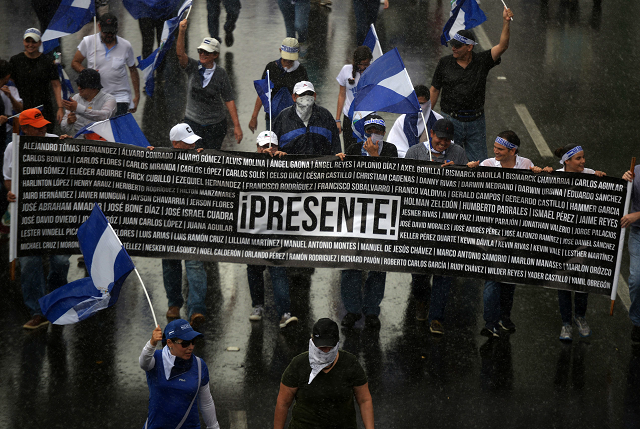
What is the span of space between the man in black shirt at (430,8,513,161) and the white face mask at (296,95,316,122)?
2.01 metres

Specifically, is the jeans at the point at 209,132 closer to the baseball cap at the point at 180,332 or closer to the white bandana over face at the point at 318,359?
the baseball cap at the point at 180,332

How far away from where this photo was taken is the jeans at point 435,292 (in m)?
8.57

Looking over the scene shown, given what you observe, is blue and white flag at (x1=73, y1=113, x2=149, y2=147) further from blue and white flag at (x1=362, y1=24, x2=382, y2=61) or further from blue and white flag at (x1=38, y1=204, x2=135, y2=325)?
blue and white flag at (x1=362, y1=24, x2=382, y2=61)

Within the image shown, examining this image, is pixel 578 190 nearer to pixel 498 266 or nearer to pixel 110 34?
pixel 498 266

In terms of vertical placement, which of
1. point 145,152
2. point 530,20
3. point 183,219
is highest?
point 530,20

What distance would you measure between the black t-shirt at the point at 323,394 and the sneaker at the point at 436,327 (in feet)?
8.84

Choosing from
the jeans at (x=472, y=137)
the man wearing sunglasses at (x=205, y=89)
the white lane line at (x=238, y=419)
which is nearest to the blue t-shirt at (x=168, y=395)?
the white lane line at (x=238, y=419)

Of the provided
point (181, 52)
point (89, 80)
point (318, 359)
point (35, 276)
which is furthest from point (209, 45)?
point (318, 359)

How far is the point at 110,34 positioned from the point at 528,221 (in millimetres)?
6057

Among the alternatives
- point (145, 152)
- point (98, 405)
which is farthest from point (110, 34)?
point (98, 405)

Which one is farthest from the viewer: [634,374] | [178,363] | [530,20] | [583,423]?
[530,20]

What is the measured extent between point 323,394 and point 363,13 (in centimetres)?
1070

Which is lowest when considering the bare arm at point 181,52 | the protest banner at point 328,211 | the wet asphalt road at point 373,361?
the wet asphalt road at point 373,361

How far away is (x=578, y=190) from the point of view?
8.09m
